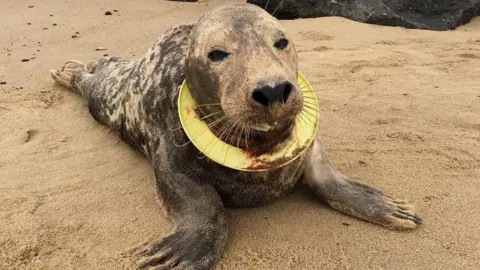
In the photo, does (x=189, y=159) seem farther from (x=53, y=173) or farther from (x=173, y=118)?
(x=53, y=173)

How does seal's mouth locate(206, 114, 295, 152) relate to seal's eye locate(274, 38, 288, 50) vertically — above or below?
below

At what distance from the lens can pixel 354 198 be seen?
9.73 feet

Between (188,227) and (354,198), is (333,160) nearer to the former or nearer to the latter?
(354,198)

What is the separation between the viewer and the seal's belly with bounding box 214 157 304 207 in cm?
292

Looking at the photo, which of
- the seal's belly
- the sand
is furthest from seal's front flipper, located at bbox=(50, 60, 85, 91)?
the seal's belly

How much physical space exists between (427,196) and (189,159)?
1.26m

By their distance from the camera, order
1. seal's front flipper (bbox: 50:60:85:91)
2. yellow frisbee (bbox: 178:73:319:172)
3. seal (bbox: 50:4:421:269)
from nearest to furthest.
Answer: seal (bbox: 50:4:421:269) < yellow frisbee (bbox: 178:73:319:172) < seal's front flipper (bbox: 50:60:85:91)

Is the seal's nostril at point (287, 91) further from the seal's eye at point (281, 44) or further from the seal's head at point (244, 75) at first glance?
the seal's eye at point (281, 44)

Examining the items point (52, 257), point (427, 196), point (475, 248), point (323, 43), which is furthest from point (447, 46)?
point (52, 257)

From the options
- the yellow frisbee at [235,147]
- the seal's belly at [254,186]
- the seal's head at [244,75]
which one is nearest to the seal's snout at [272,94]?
the seal's head at [244,75]

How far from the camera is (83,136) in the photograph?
4.08 m

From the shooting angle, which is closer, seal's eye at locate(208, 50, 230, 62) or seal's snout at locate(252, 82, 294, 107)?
seal's snout at locate(252, 82, 294, 107)

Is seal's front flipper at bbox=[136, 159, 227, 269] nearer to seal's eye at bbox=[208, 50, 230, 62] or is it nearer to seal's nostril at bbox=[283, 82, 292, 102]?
seal's eye at bbox=[208, 50, 230, 62]

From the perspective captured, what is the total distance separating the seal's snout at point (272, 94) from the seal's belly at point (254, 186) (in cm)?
64
